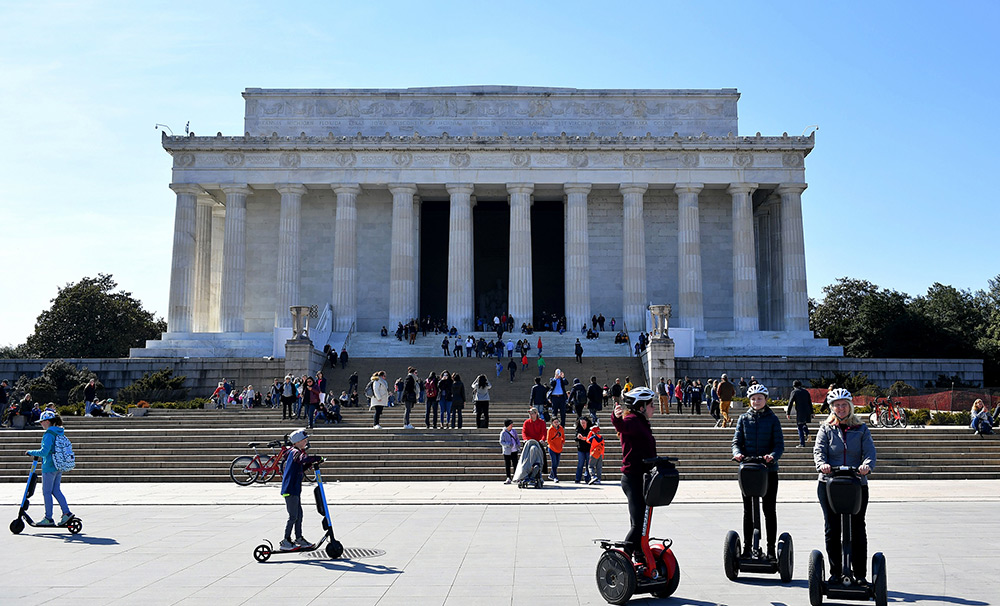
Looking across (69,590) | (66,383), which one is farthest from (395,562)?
(66,383)

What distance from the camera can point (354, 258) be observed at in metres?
56.2

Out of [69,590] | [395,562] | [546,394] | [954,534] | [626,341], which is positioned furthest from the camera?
[626,341]

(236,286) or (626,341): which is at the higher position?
(236,286)

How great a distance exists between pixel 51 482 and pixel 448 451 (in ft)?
40.8

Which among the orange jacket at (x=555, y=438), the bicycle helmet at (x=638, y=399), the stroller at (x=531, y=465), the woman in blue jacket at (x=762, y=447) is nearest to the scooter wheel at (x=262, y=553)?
the bicycle helmet at (x=638, y=399)

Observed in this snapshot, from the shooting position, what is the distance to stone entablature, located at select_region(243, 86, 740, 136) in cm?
6006

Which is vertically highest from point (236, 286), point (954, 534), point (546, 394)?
point (236, 286)

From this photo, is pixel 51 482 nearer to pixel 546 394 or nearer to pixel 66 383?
pixel 546 394

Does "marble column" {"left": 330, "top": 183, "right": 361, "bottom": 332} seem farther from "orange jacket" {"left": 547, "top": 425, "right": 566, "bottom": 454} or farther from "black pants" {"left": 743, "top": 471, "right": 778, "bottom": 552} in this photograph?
"black pants" {"left": 743, "top": 471, "right": 778, "bottom": 552}

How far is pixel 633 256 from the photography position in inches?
2185

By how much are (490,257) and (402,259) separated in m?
12.0

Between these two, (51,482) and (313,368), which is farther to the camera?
(313,368)

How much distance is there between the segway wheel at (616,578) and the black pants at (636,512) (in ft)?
0.63

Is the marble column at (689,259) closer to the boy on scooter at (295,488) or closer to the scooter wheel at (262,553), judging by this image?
the boy on scooter at (295,488)
